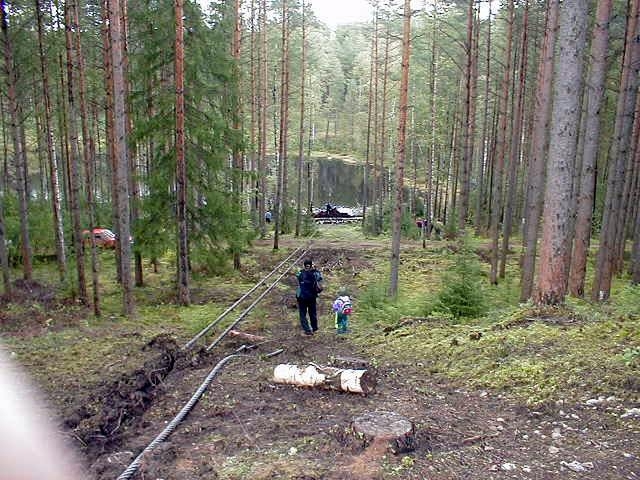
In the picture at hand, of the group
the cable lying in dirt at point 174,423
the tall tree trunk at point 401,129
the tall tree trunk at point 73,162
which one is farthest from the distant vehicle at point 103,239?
the cable lying in dirt at point 174,423

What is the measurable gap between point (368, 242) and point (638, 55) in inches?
635

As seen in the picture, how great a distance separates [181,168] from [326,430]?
9.12m

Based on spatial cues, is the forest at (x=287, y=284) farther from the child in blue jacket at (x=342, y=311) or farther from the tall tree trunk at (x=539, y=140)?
the child in blue jacket at (x=342, y=311)

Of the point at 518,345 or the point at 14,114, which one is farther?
the point at 14,114

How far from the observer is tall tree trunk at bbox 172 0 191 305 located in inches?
466

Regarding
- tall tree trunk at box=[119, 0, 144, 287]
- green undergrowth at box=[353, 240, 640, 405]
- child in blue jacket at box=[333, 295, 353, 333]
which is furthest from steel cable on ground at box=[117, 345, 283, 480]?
tall tree trunk at box=[119, 0, 144, 287]

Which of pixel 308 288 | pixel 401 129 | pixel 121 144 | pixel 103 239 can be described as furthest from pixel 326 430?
pixel 103 239

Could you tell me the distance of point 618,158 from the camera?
40.5ft

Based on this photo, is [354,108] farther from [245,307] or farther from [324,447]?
[324,447]

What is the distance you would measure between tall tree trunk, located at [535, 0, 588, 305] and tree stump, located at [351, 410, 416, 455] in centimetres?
494

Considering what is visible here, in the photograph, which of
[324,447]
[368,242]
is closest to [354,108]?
[368,242]

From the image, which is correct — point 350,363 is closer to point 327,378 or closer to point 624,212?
point 327,378

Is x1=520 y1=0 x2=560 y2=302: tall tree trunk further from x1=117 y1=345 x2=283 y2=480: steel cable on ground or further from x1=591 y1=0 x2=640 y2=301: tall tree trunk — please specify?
x1=117 y1=345 x2=283 y2=480: steel cable on ground

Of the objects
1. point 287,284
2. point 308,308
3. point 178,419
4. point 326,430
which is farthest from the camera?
point 287,284
